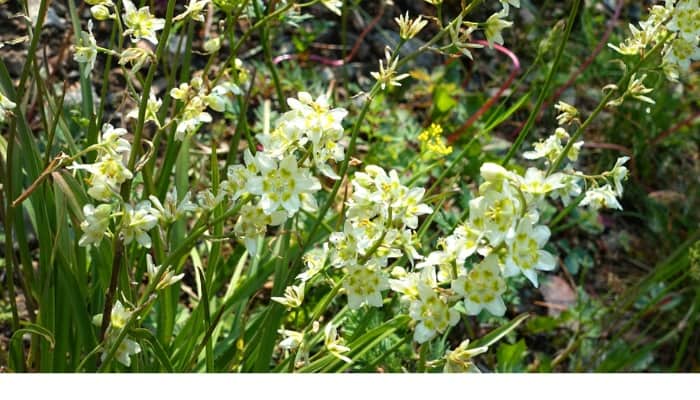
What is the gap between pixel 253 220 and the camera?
1.43 m

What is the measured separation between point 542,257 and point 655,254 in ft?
7.39

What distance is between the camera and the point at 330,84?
3.44 metres

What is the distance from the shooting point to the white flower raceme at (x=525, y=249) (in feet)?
3.99

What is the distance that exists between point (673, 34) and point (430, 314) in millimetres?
790

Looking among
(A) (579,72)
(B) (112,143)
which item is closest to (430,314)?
(B) (112,143)

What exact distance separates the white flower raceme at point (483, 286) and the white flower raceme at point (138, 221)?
1.53 ft

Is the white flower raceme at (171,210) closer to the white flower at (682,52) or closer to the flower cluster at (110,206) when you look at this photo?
the flower cluster at (110,206)

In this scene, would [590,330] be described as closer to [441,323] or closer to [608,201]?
[608,201]

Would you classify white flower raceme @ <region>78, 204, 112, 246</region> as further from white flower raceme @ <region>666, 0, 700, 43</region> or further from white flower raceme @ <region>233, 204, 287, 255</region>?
white flower raceme @ <region>666, 0, 700, 43</region>

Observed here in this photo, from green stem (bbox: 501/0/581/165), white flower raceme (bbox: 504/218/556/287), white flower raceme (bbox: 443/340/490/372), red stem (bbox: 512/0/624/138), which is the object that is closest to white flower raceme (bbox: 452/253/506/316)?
white flower raceme (bbox: 504/218/556/287)

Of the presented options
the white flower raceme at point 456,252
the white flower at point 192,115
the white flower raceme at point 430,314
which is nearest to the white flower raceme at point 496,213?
the white flower raceme at point 456,252

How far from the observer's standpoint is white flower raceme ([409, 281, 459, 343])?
134 cm

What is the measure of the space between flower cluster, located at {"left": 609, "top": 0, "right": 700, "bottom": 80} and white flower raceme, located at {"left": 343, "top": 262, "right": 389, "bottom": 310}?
692 mm
